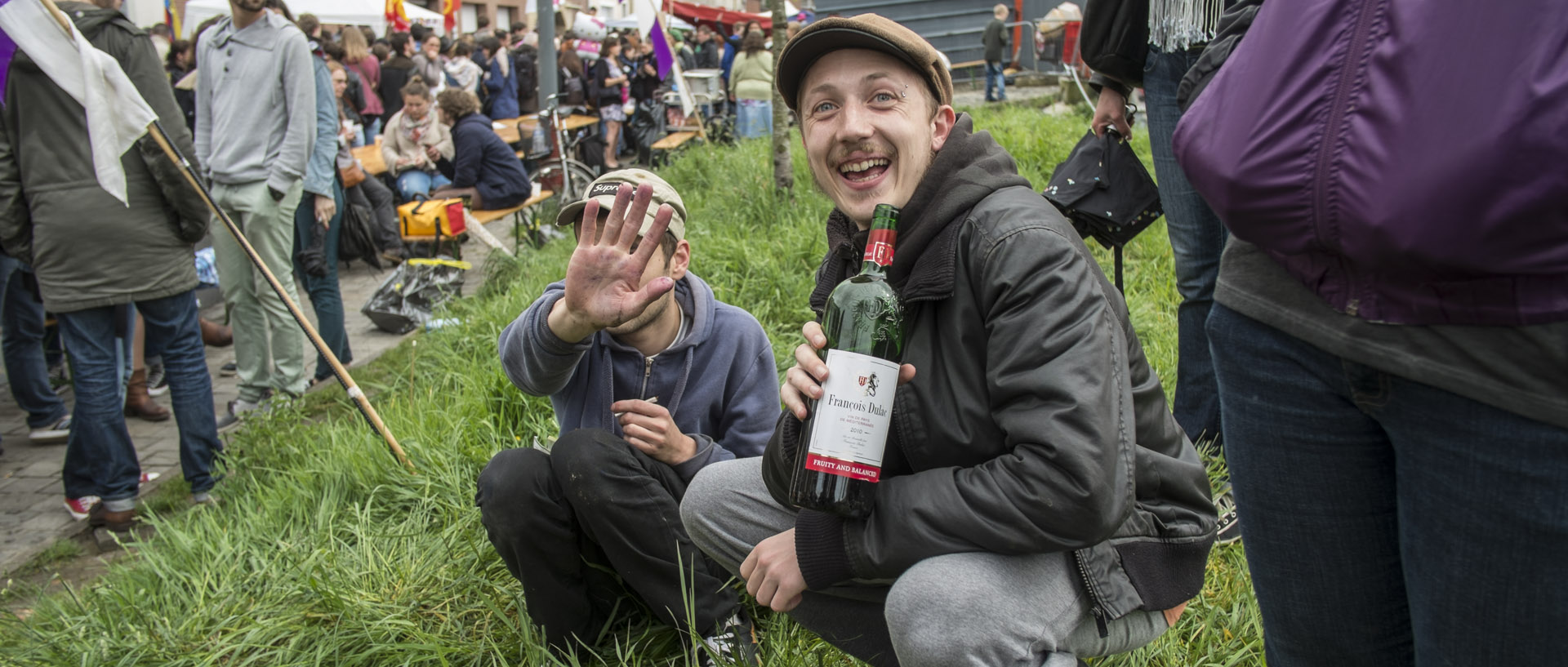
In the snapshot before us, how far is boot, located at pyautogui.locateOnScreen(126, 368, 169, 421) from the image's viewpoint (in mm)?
5770

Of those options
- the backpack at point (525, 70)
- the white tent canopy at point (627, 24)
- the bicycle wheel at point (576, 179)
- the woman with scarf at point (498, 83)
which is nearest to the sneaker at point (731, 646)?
the bicycle wheel at point (576, 179)

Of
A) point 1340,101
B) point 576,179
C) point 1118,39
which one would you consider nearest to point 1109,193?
point 1118,39

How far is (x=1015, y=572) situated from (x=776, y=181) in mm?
Answer: 5062

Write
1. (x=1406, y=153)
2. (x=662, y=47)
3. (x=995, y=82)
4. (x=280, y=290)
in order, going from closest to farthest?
(x=1406, y=153) < (x=280, y=290) < (x=662, y=47) < (x=995, y=82)

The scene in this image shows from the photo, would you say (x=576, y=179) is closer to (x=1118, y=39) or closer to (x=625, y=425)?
(x=1118, y=39)

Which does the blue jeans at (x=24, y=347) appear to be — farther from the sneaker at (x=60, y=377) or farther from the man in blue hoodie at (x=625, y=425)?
the man in blue hoodie at (x=625, y=425)

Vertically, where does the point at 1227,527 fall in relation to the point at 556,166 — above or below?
above

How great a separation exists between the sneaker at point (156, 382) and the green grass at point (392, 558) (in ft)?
4.42

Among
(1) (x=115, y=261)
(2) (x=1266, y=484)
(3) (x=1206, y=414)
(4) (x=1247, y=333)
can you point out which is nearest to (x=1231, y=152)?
(4) (x=1247, y=333)

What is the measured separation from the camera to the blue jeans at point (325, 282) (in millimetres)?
5949

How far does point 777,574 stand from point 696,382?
35.4 inches

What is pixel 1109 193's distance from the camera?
9.72 ft

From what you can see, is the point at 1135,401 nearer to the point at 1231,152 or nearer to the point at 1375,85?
the point at 1231,152

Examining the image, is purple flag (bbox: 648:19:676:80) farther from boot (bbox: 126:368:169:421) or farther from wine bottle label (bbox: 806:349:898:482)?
wine bottle label (bbox: 806:349:898:482)
